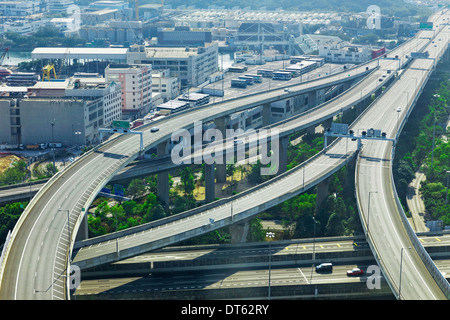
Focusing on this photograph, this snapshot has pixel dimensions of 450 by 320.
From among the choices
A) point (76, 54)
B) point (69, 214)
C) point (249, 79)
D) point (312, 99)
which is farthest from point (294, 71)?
point (69, 214)

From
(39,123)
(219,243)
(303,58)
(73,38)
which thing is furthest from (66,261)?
(73,38)

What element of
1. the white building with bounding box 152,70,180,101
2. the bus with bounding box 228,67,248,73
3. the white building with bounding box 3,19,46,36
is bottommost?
the white building with bounding box 152,70,180,101

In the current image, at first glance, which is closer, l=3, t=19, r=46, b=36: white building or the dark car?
the dark car

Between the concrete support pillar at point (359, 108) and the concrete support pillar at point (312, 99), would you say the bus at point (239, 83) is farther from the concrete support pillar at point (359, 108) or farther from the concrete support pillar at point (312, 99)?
the concrete support pillar at point (359, 108)

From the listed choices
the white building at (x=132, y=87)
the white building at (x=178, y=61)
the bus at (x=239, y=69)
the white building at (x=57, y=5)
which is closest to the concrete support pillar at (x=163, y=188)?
the white building at (x=132, y=87)

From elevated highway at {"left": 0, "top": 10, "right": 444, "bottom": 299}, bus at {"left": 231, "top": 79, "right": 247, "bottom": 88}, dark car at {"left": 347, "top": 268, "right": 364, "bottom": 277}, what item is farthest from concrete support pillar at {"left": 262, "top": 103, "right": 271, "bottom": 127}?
dark car at {"left": 347, "top": 268, "right": 364, "bottom": 277}

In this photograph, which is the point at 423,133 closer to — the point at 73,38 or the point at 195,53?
the point at 195,53

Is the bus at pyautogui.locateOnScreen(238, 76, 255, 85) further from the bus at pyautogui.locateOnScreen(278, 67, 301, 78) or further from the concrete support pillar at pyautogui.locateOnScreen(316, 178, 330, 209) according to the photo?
the concrete support pillar at pyautogui.locateOnScreen(316, 178, 330, 209)

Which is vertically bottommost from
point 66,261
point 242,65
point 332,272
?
point 332,272
